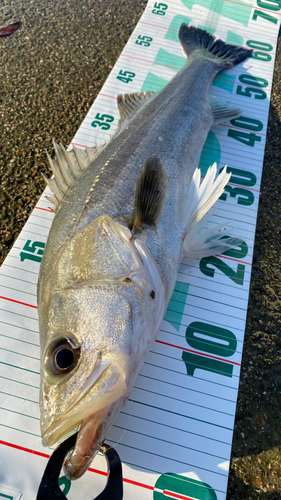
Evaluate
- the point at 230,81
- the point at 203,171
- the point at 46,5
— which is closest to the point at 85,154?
the point at 203,171

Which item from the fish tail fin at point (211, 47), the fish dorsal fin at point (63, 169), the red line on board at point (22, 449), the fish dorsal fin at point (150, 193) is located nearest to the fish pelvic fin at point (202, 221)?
the fish dorsal fin at point (150, 193)

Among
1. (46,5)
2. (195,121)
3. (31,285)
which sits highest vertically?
(46,5)

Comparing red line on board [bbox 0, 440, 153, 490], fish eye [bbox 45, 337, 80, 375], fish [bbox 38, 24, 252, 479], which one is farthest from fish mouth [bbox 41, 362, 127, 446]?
red line on board [bbox 0, 440, 153, 490]

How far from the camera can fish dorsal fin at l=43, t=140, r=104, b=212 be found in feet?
8.14

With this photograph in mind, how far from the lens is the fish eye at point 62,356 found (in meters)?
1.54

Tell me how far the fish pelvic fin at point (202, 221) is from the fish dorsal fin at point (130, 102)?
3.49 ft

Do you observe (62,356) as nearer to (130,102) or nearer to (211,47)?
(130,102)

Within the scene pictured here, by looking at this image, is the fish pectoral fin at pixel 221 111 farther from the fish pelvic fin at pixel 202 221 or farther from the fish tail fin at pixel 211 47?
the fish pelvic fin at pixel 202 221

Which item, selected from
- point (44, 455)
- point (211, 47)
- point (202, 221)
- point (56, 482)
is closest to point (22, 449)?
point (44, 455)

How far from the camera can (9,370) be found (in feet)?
7.52

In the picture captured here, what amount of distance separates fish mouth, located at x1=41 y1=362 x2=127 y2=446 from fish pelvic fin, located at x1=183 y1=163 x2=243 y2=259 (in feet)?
4.25

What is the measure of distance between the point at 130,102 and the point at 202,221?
148 cm

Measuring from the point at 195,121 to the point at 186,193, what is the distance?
2.55ft

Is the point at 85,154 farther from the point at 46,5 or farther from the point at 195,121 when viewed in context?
the point at 46,5
